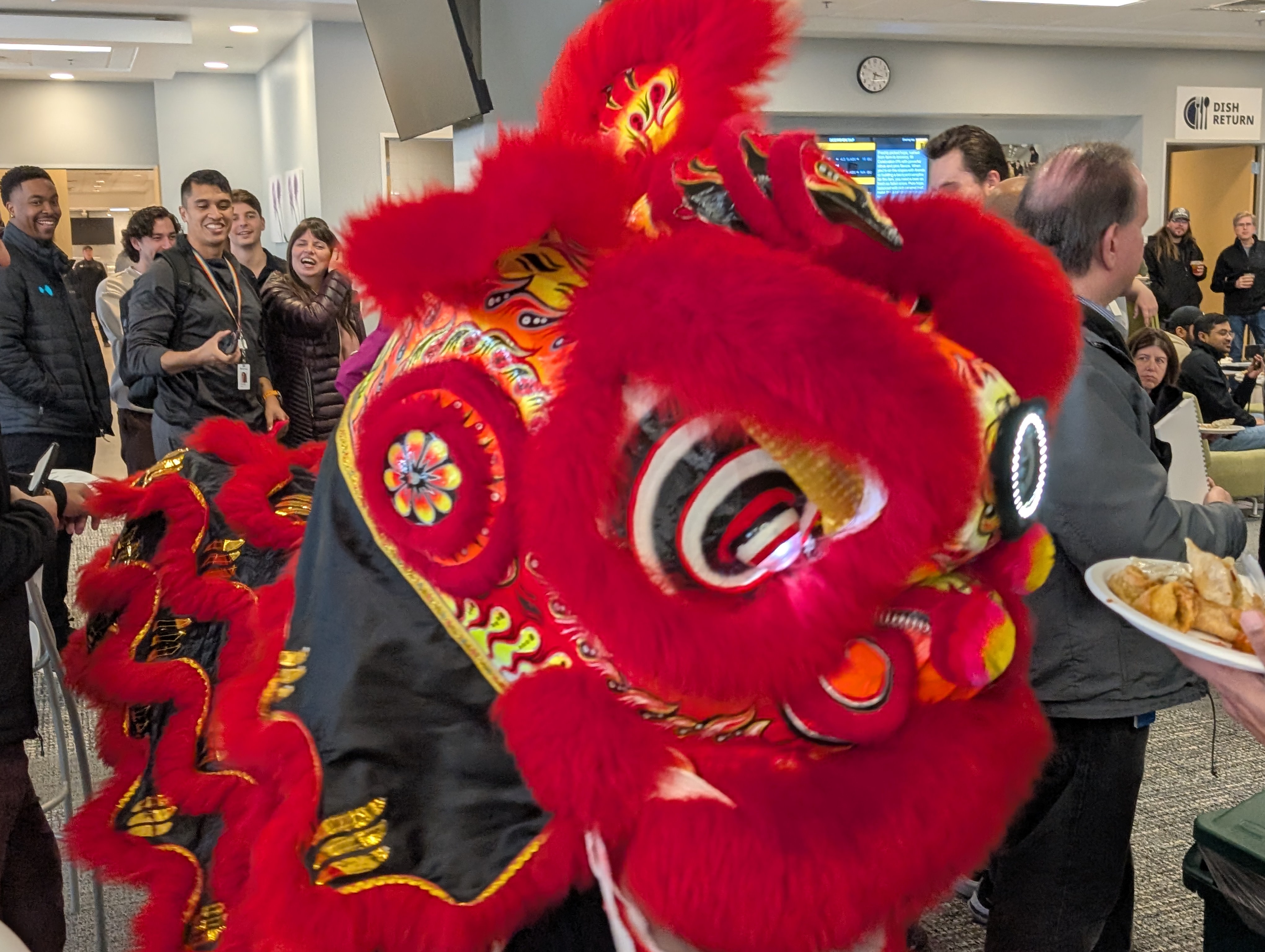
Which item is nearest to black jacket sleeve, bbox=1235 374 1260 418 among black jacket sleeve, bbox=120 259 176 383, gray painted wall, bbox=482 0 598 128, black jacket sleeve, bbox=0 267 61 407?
gray painted wall, bbox=482 0 598 128

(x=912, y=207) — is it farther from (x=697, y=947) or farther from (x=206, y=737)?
(x=206, y=737)

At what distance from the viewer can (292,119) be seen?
859cm

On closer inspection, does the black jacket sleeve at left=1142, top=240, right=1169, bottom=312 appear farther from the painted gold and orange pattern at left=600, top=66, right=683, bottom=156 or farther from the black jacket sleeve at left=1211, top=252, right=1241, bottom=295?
the painted gold and orange pattern at left=600, top=66, right=683, bottom=156

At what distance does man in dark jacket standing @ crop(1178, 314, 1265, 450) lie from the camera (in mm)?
5270

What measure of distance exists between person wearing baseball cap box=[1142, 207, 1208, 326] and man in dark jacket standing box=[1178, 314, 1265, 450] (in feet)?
8.52

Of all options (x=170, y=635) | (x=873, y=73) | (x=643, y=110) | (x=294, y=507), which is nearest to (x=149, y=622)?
(x=170, y=635)

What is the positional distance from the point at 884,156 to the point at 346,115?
4.41 meters

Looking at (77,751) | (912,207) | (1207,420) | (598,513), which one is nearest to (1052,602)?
(912,207)

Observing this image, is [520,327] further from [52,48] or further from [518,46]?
[52,48]

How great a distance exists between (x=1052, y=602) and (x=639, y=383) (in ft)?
3.74

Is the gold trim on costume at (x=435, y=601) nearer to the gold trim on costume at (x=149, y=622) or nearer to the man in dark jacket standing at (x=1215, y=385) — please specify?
the gold trim on costume at (x=149, y=622)

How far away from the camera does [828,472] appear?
0.65 meters

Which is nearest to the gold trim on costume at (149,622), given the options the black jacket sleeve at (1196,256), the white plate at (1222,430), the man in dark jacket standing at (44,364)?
the man in dark jacket standing at (44,364)

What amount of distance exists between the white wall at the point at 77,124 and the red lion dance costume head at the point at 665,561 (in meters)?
11.2
